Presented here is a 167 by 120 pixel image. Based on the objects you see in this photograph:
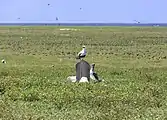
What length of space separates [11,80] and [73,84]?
2.97 meters

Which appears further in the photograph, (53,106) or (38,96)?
(38,96)

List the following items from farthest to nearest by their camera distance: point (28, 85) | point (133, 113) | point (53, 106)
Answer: point (28, 85) → point (53, 106) → point (133, 113)

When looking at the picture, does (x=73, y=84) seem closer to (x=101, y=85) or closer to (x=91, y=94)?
(x=101, y=85)

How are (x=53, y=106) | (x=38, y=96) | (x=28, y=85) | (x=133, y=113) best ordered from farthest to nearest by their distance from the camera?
(x=28, y=85) < (x=38, y=96) < (x=53, y=106) < (x=133, y=113)

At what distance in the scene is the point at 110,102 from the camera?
17.6 metres

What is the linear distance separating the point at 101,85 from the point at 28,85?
3.24 meters

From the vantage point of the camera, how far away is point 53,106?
1702 centimetres

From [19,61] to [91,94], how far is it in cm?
1941

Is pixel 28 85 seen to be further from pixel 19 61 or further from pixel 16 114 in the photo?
pixel 19 61

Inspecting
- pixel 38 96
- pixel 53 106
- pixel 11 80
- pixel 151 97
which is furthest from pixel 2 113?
pixel 11 80

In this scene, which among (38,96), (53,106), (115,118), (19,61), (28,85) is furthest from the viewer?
(19,61)

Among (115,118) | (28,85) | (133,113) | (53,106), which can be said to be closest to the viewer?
(115,118)

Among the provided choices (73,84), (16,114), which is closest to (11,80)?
(73,84)

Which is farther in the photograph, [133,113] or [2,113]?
[133,113]
